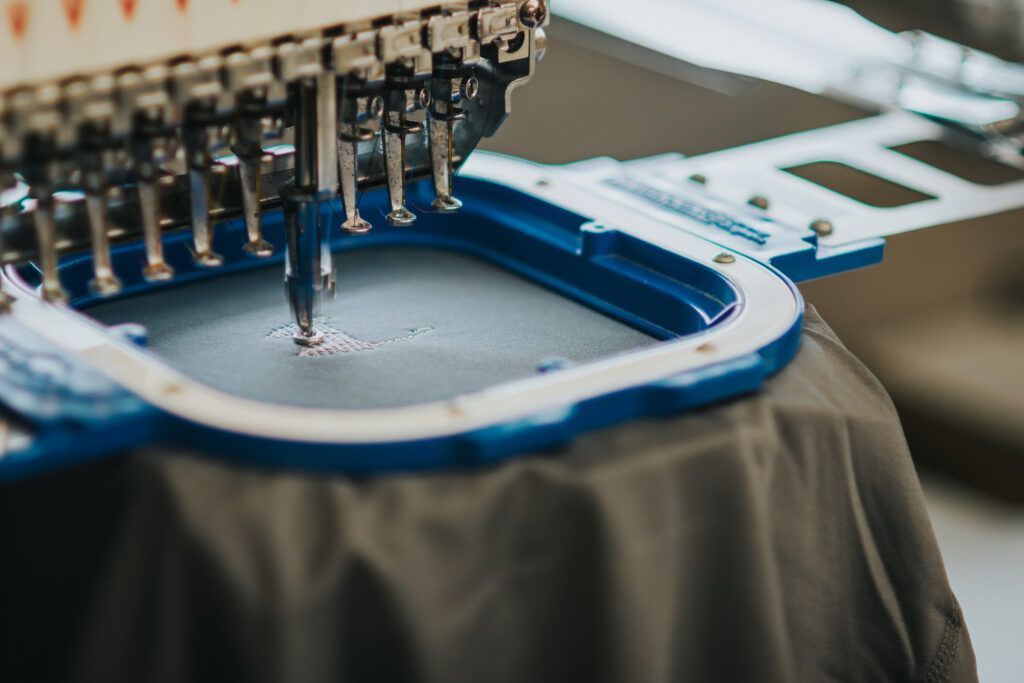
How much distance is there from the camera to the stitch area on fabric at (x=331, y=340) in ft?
4.05

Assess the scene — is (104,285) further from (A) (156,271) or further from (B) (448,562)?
(B) (448,562)

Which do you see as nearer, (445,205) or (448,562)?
(448,562)

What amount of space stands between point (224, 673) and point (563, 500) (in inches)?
10.9

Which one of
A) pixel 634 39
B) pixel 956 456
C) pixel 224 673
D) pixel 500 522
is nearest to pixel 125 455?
pixel 224 673

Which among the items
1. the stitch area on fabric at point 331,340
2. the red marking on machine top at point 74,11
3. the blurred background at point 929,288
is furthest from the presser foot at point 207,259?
the blurred background at point 929,288

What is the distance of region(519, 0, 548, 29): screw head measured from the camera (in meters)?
1.21

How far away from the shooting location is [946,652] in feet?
4.02

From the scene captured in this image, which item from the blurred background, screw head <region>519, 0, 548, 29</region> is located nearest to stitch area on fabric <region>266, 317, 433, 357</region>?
screw head <region>519, 0, 548, 29</region>

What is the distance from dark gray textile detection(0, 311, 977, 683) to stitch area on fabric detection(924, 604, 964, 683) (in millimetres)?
188

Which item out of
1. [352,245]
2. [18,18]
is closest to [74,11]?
[18,18]

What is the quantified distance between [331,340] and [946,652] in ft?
2.13

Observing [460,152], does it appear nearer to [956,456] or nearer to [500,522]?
[500,522]

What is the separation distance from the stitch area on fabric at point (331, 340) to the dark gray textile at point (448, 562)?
29 centimetres

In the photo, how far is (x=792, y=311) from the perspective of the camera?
3.91 ft
